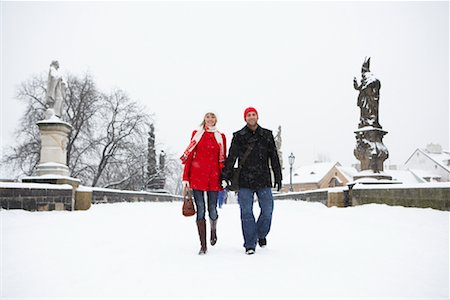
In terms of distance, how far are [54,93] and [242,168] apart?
8.91 m

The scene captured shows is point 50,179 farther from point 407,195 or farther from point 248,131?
point 407,195

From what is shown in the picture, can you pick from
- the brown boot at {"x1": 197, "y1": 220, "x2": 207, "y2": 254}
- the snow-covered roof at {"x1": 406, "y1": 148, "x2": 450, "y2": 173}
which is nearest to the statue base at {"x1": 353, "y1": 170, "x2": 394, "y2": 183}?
the brown boot at {"x1": 197, "y1": 220, "x2": 207, "y2": 254}

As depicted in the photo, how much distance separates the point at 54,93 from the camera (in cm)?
1106

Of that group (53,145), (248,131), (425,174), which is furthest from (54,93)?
(425,174)

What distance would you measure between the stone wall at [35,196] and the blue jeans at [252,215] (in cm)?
552

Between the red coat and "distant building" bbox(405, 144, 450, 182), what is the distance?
1939 inches

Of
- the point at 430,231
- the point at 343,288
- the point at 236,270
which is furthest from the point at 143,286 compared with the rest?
the point at 430,231

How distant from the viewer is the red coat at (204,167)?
447 cm

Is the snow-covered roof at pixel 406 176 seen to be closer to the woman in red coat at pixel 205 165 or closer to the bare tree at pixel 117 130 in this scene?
the bare tree at pixel 117 130

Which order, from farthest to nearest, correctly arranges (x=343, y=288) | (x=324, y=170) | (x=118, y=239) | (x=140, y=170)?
1. (x=324, y=170)
2. (x=140, y=170)
3. (x=118, y=239)
4. (x=343, y=288)

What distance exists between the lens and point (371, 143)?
10672mm

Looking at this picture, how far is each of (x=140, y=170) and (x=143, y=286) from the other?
26.5m

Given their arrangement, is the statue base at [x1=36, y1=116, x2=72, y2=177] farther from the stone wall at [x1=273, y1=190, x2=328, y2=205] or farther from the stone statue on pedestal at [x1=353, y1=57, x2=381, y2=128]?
the stone statue on pedestal at [x1=353, y1=57, x2=381, y2=128]

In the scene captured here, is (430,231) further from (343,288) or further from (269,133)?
(343,288)
